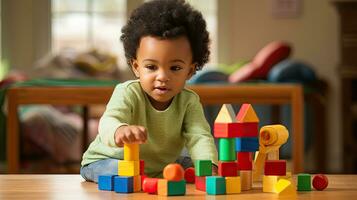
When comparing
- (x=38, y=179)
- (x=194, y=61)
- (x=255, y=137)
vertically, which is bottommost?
(x=38, y=179)

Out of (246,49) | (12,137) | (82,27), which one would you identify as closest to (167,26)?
(12,137)

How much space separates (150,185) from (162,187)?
3 centimetres

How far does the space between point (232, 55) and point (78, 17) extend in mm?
1001

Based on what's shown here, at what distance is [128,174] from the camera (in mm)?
1232

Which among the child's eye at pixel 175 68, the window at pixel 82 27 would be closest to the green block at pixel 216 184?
the child's eye at pixel 175 68

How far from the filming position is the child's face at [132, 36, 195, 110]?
1316mm

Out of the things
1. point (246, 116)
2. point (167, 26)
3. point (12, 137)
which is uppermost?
point (167, 26)

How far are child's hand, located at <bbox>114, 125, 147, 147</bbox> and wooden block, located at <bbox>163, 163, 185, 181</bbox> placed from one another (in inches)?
2.1

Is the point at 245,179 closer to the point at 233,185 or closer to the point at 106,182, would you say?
the point at 233,185

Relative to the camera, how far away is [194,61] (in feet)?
4.56

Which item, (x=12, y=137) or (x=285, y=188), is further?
(x=12, y=137)

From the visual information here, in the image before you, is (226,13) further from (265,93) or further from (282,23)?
(265,93)

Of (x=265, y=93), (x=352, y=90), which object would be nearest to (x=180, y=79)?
(x=265, y=93)

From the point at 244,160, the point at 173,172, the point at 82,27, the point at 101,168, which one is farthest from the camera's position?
the point at 82,27
